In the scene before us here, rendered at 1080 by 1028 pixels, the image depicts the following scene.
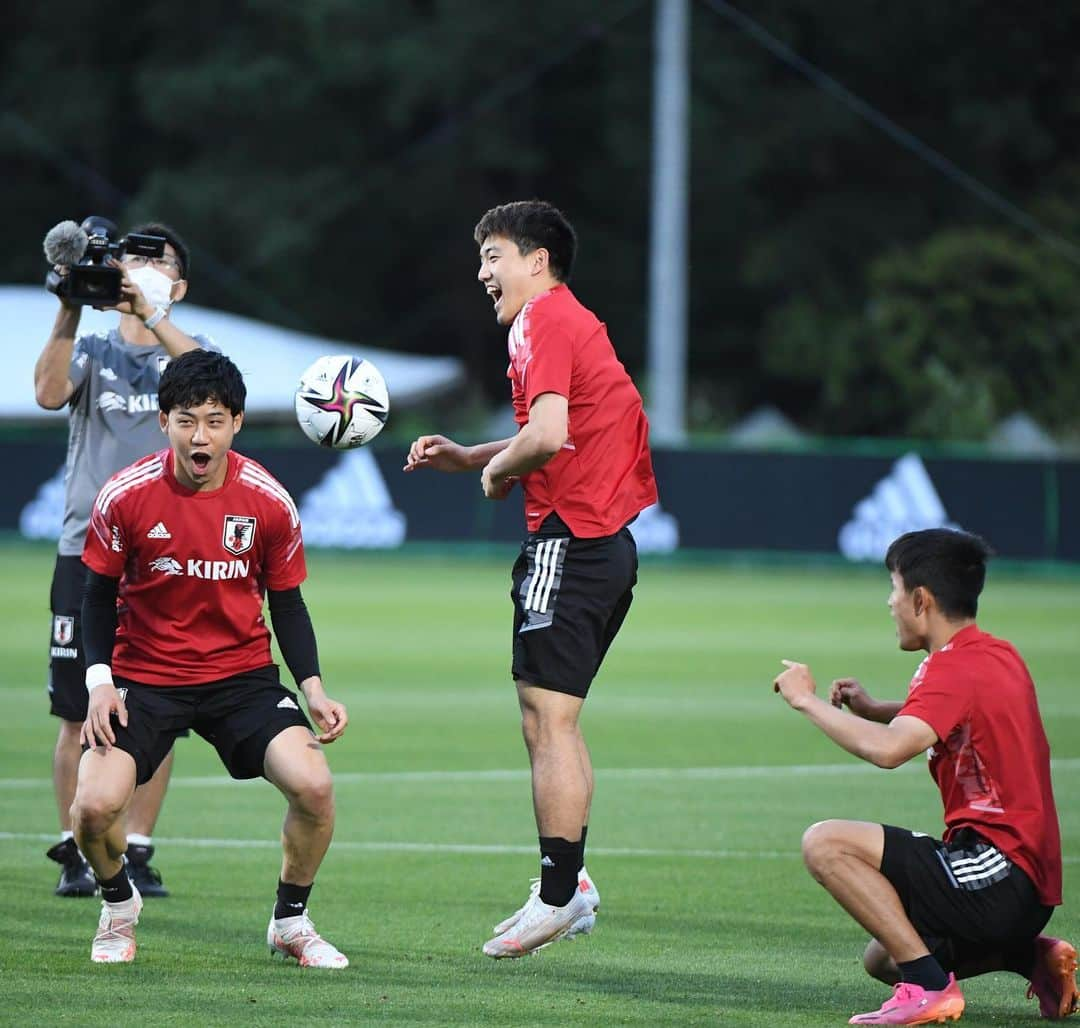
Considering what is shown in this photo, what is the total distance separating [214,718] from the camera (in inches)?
271

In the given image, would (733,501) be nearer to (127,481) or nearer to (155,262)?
(155,262)

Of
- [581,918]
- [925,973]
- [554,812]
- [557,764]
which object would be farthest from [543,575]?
[925,973]

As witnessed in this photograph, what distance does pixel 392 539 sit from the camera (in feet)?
92.4

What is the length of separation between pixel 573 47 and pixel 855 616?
34.6m

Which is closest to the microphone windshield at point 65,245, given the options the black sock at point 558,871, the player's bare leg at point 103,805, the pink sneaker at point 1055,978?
the player's bare leg at point 103,805

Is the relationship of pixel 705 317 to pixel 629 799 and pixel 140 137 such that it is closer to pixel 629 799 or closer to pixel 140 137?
pixel 140 137

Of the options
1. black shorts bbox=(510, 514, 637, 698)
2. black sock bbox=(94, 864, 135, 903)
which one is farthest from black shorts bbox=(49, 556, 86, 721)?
black shorts bbox=(510, 514, 637, 698)

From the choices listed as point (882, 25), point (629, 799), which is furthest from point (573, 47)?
point (629, 799)

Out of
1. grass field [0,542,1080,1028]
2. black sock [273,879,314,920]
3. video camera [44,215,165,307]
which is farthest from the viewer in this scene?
video camera [44,215,165,307]

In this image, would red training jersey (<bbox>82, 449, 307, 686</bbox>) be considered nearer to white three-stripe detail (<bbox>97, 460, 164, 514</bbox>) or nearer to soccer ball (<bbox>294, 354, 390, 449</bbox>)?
white three-stripe detail (<bbox>97, 460, 164, 514</bbox>)

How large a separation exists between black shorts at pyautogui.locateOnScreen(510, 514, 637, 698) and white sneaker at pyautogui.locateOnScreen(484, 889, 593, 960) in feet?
2.38

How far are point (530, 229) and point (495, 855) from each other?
118 inches

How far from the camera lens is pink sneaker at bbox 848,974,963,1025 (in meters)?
5.86

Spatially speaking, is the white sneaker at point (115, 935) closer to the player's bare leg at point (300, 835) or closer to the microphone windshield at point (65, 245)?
the player's bare leg at point (300, 835)
